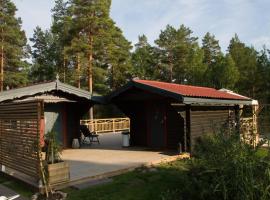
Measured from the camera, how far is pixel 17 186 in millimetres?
8578

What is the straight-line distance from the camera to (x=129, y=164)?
34.6 feet

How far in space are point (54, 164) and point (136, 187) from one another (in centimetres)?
187

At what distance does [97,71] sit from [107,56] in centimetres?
415

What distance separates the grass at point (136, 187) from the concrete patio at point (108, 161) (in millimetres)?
608

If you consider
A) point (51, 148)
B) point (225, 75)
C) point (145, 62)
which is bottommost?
point (51, 148)

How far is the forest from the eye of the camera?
3253 centimetres

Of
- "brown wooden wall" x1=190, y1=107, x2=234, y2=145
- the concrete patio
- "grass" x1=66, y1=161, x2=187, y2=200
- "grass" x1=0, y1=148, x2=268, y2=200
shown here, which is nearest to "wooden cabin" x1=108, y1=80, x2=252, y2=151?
"brown wooden wall" x1=190, y1=107, x2=234, y2=145

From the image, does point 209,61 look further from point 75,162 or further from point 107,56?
point 75,162

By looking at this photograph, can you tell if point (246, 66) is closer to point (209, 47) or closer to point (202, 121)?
point (209, 47)

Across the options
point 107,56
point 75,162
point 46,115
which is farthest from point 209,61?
point 75,162

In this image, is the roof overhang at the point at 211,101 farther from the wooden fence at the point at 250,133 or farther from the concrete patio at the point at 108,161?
the wooden fence at the point at 250,133

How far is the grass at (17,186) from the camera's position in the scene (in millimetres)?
7888

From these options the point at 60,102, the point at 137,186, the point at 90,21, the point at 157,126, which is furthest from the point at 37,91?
the point at 90,21

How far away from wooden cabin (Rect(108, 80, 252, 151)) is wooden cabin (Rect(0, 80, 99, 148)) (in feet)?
5.38
